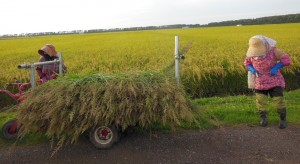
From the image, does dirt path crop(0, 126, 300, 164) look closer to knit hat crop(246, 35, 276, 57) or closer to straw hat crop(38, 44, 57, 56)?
knit hat crop(246, 35, 276, 57)

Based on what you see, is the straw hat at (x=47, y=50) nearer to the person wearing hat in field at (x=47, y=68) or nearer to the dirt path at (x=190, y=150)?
the person wearing hat in field at (x=47, y=68)

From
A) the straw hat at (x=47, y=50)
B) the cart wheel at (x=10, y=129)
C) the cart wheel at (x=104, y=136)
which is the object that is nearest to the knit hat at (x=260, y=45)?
the cart wheel at (x=104, y=136)

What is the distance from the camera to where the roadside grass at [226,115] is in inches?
199

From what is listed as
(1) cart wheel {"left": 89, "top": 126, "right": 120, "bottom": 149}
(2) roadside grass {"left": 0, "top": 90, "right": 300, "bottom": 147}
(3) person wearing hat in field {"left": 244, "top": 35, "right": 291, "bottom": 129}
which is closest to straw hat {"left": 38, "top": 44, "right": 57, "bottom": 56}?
(2) roadside grass {"left": 0, "top": 90, "right": 300, "bottom": 147}

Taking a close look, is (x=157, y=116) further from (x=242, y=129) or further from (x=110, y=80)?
(x=242, y=129)

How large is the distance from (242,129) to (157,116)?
1.71 meters

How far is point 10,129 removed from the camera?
17.4 ft

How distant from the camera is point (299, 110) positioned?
618 centimetres

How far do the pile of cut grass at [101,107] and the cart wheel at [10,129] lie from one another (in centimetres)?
91

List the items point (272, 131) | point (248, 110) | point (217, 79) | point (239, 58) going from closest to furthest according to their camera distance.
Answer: point (272, 131) < point (248, 110) < point (217, 79) < point (239, 58)

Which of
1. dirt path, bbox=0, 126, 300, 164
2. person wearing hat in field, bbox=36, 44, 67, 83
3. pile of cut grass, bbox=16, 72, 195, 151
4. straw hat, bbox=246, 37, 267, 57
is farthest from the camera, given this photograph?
person wearing hat in field, bbox=36, 44, 67, 83

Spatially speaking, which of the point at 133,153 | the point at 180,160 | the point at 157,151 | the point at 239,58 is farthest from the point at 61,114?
the point at 239,58

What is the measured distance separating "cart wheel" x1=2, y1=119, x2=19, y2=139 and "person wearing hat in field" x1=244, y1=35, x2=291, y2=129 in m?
4.25

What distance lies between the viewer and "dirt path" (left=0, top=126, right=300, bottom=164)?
13.4 feet
